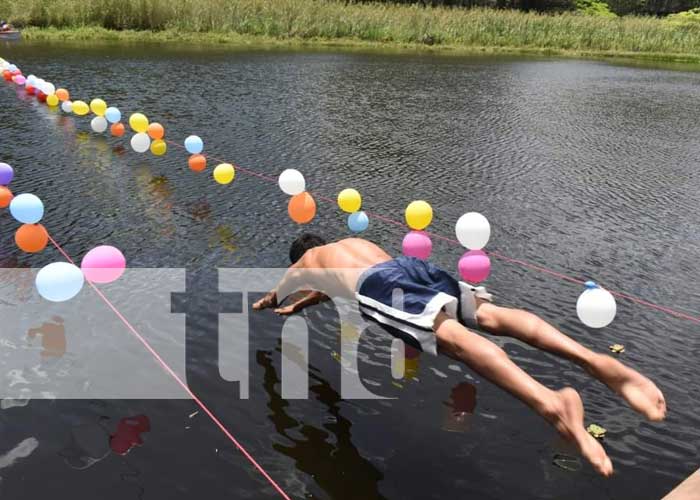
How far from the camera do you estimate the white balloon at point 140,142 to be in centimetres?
1423

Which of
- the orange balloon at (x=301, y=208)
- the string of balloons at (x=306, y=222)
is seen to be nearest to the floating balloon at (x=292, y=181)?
the string of balloons at (x=306, y=222)

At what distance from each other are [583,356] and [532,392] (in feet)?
2.44

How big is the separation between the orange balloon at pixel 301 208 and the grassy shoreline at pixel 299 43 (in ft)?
93.9

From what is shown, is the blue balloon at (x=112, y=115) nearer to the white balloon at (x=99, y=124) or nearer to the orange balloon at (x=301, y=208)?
the white balloon at (x=99, y=124)

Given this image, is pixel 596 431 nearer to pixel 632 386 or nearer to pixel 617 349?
pixel 632 386

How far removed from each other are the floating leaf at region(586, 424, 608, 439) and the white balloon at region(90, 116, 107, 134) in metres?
14.1

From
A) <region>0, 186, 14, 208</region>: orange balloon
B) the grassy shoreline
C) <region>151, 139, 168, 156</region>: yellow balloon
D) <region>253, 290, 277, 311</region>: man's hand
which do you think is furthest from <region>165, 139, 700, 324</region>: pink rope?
the grassy shoreline

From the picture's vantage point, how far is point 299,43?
1542 inches

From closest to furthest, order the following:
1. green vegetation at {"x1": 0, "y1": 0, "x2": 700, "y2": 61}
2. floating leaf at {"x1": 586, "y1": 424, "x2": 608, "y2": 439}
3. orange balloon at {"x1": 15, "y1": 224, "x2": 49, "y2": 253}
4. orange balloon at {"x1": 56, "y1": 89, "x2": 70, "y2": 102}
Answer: floating leaf at {"x1": 586, "y1": 424, "x2": 608, "y2": 439}
orange balloon at {"x1": 15, "y1": 224, "x2": 49, "y2": 253}
orange balloon at {"x1": 56, "y1": 89, "x2": 70, "y2": 102}
green vegetation at {"x1": 0, "y1": 0, "x2": 700, "y2": 61}

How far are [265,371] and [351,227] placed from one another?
3993 mm

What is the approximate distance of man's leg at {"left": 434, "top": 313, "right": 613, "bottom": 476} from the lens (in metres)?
4.19

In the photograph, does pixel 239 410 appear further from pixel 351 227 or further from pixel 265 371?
pixel 351 227

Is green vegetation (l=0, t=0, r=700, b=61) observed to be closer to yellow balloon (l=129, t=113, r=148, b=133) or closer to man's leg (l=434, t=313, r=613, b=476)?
yellow balloon (l=129, t=113, r=148, b=133)

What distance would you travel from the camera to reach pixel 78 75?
23.6 m
